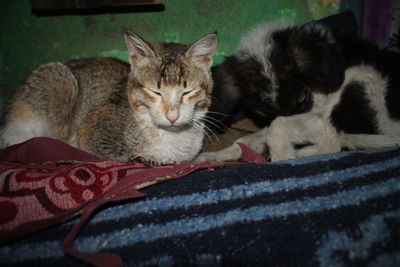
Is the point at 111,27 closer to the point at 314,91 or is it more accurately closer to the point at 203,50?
the point at 203,50

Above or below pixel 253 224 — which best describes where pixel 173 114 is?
above

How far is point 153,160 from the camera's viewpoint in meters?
1.35

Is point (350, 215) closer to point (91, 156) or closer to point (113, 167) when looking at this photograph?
point (113, 167)

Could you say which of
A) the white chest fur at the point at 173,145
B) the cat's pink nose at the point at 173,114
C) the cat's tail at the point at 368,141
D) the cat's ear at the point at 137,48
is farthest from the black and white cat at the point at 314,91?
the cat's ear at the point at 137,48

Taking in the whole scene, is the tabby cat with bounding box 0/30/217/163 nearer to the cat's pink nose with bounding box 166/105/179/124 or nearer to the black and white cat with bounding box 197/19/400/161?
the cat's pink nose with bounding box 166/105/179/124

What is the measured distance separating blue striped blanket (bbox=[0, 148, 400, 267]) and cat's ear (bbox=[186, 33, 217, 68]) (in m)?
0.65

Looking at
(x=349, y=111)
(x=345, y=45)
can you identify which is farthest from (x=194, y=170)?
(x=345, y=45)

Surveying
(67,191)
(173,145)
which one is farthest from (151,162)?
(67,191)

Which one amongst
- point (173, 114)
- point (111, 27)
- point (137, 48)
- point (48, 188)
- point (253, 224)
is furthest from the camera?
point (111, 27)

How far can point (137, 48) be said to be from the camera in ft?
4.25

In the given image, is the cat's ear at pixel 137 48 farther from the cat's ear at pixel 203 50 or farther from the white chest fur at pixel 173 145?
the white chest fur at pixel 173 145

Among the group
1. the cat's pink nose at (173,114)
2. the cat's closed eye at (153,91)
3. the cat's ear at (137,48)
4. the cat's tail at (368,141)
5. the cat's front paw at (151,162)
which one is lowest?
the cat's front paw at (151,162)

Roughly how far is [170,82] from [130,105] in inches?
10.9

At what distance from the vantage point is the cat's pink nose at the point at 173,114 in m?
1.16
